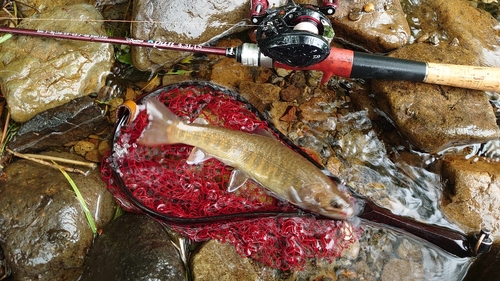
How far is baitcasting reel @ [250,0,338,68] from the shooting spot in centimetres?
310

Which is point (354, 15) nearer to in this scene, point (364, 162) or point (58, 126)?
point (364, 162)

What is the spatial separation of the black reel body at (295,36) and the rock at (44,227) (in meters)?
2.19

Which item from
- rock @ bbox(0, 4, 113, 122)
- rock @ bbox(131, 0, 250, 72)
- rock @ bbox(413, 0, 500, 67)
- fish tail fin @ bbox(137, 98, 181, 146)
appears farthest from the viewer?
rock @ bbox(413, 0, 500, 67)

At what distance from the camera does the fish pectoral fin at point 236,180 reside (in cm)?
389

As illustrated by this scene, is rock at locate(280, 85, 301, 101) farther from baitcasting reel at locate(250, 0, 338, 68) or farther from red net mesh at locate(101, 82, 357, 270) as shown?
baitcasting reel at locate(250, 0, 338, 68)

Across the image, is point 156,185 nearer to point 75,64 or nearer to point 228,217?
point 228,217

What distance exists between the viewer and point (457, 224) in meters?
4.03

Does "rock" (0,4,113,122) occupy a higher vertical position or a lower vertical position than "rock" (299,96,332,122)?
higher

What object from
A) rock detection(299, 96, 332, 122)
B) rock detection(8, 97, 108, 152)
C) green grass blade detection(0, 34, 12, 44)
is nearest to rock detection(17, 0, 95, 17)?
green grass blade detection(0, 34, 12, 44)

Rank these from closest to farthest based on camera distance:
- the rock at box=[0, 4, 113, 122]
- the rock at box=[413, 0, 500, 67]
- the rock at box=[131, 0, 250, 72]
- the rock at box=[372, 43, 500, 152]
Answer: the rock at box=[372, 43, 500, 152]
the rock at box=[0, 4, 113, 122]
the rock at box=[131, 0, 250, 72]
the rock at box=[413, 0, 500, 67]

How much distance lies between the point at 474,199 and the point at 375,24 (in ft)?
6.69

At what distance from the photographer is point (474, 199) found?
3998mm

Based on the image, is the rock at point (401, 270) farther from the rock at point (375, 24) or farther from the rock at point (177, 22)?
the rock at point (177, 22)

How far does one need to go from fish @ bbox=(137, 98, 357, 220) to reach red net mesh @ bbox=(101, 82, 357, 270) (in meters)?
0.23
